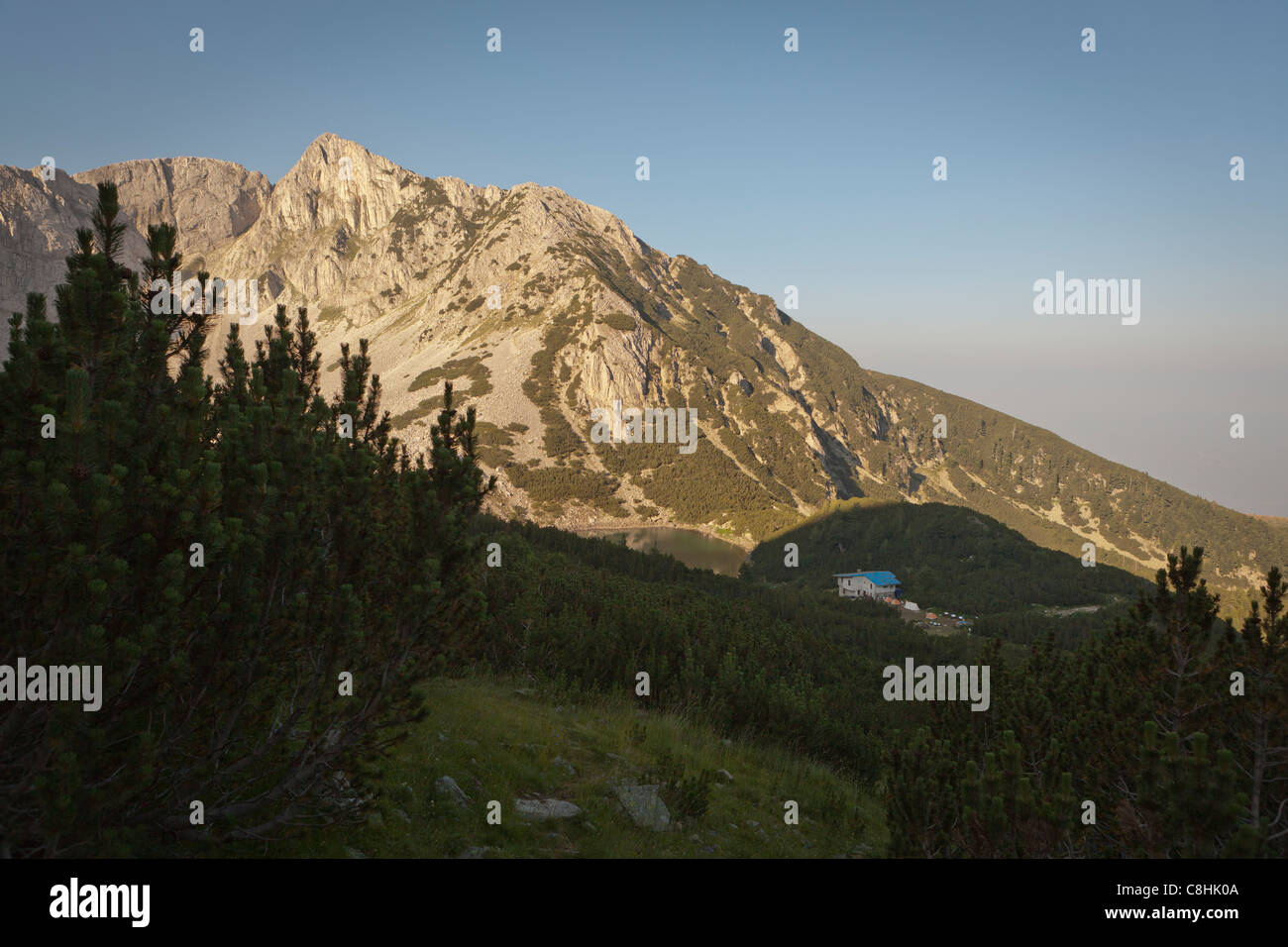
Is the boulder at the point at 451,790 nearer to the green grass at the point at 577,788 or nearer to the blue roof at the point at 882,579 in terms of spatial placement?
the green grass at the point at 577,788

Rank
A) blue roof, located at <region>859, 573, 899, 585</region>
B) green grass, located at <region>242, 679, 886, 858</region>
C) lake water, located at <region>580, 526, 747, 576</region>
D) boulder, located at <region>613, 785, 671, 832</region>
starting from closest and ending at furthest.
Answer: green grass, located at <region>242, 679, 886, 858</region>, boulder, located at <region>613, 785, 671, 832</region>, blue roof, located at <region>859, 573, 899, 585</region>, lake water, located at <region>580, 526, 747, 576</region>

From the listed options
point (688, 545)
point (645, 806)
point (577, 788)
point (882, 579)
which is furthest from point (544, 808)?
point (688, 545)

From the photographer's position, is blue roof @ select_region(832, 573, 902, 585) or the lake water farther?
the lake water

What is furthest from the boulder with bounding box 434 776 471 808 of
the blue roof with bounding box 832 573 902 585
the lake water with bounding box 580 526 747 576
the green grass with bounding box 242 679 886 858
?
the lake water with bounding box 580 526 747 576

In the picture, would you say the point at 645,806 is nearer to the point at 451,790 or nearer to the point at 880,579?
the point at 451,790

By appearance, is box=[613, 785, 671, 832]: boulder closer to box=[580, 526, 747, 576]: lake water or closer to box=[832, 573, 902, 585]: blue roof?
box=[832, 573, 902, 585]: blue roof

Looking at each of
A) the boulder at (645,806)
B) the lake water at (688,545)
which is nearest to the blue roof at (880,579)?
the lake water at (688,545)
